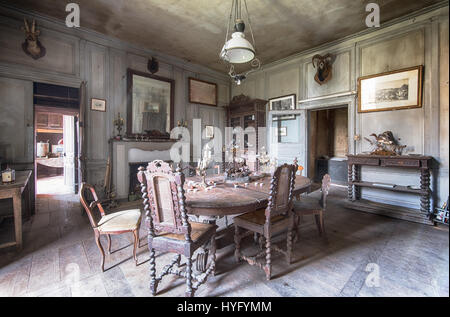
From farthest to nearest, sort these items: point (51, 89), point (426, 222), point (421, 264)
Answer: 1. point (51, 89)
2. point (426, 222)
3. point (421, 264)

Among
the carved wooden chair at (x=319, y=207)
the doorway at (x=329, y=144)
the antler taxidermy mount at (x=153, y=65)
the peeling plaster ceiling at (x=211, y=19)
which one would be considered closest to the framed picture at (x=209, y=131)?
the antler taxidermy mount at (x=153, y=65)

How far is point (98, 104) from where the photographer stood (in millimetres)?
4469

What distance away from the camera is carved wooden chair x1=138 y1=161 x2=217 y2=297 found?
1648 millimetres

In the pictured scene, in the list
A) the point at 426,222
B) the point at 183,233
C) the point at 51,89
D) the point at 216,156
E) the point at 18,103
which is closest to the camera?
the point at 183,233

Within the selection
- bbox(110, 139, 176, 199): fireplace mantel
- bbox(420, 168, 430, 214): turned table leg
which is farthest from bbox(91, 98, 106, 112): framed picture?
bbox(420, 168, 430, 214): turned table leg

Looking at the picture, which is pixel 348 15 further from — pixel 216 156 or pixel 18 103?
pixel 18 103

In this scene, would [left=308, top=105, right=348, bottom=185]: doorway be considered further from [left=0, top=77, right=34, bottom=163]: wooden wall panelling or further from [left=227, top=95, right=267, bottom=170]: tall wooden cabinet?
[left=0, top=77, right=34, bottom=163]: wooden wall panelling

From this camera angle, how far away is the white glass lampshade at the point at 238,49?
2392mm

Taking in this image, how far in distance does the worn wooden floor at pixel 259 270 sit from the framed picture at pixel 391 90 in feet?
7.40

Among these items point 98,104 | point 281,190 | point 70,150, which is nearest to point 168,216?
point 281,190

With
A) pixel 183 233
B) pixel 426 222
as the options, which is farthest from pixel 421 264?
pixel 183 233

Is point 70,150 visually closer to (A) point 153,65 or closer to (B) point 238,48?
(A) point 153,65

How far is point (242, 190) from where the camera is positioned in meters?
2.30

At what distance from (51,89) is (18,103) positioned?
65 cm
